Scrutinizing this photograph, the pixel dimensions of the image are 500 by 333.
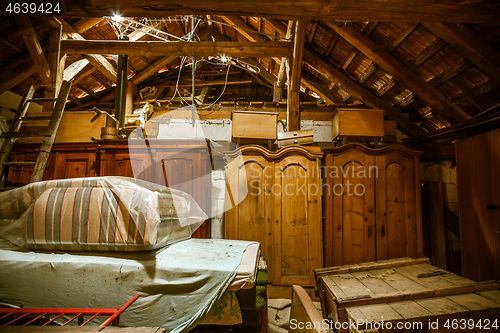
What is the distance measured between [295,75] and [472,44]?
1854 millimetres

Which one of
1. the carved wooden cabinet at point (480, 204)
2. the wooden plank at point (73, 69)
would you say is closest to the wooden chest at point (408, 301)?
the carved wooden cabinet at point (480, 204)

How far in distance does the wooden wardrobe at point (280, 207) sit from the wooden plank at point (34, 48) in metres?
2.66

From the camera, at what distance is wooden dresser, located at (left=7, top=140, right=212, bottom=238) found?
3082 millimetres

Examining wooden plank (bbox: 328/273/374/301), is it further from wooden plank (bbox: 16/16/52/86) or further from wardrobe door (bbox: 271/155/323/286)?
wooden plank (bbox: 16/16/52/86)

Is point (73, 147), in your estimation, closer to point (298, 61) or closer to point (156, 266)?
point (156, 266)

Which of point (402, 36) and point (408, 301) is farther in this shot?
point (402, 36)

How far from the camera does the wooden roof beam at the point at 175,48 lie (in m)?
3.27

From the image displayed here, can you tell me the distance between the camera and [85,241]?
1676 millimetres

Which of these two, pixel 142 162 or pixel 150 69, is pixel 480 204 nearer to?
pixel 142 162

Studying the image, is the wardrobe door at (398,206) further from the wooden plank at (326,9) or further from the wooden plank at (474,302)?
the wooden plank at (326,9)

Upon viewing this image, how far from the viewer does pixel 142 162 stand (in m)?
3.13

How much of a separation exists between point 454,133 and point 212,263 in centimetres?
337

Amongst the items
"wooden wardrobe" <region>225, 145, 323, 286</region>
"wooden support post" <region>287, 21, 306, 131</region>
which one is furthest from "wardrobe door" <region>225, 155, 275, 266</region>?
"wooden support post" <region>287, 21, 306, 131</region>

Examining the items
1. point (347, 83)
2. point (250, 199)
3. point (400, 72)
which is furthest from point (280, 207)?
point (400, 72)
